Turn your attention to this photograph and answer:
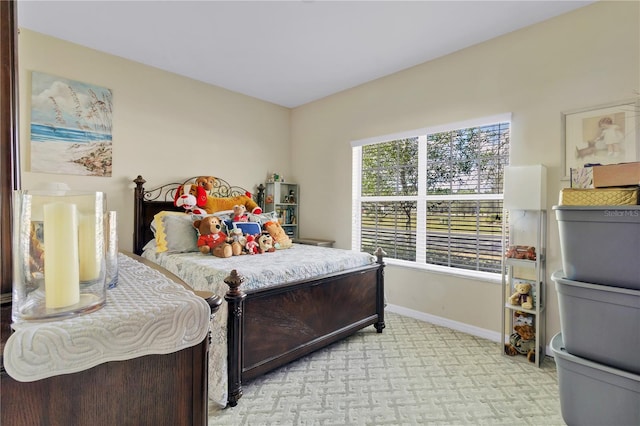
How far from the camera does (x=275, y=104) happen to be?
15.1ft

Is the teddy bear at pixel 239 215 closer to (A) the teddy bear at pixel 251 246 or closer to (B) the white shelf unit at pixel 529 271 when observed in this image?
(A) the teddy bear at pixel 251 246

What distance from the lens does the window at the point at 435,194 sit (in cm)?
296

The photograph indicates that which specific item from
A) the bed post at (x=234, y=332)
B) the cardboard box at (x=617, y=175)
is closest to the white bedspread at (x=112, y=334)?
the bed post at (x=234, y=332)

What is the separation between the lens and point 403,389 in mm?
2047

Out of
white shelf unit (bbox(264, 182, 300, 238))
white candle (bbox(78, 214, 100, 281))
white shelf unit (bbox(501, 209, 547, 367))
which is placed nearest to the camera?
white candle (bbox(78, 214, 100, 281))

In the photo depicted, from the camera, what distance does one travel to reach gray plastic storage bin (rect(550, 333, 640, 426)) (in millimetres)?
1408

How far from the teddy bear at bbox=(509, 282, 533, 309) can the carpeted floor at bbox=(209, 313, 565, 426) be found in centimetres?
44

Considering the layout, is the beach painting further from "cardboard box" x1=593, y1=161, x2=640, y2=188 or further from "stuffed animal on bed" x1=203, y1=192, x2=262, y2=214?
"cardboard box" x1=593, y1=161, x2=640, y2=188

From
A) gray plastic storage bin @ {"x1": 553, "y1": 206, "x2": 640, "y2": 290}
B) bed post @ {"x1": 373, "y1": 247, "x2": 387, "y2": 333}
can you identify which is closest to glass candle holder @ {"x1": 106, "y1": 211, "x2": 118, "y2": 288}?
gray plastic storage bin @ {"x1": 553, "y1": 206, "x2": 640, "y2": 290}

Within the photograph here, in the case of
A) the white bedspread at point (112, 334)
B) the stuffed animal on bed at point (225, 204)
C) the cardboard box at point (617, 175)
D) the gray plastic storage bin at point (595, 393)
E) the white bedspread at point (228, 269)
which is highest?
the cardboard box at point (617, 175)

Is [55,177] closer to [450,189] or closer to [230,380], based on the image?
[230,380]

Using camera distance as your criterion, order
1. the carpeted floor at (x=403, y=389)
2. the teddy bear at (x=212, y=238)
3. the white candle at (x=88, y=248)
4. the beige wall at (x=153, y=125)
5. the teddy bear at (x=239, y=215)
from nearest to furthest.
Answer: the white candle at (x=88, y=248) < the carpeted floor at (x=403, y=389) < the teddy bear at (x=212, y=238) < the beige wall at (x=153, y=125) < the teddy bear at (x=239, y=215)

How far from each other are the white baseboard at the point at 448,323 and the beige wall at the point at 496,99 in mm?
A: 38

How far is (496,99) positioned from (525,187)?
3.00 ft
